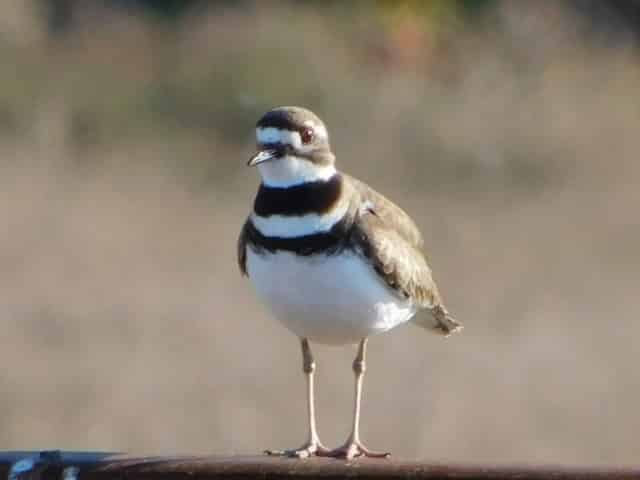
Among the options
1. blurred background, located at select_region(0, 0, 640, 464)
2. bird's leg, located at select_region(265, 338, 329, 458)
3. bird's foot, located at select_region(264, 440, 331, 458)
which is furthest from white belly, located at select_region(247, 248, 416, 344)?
blurred background, located at select_region(0, 0, 640, 464)

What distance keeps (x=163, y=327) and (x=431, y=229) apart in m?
4.24

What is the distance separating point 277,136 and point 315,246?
42 centimetres

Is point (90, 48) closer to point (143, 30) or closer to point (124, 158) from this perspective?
point (143, 30)

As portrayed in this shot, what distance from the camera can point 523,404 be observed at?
13680 mm

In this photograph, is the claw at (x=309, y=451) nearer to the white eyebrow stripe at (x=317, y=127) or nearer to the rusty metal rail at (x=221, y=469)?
the rusty metal rail at (x=221, y=469)

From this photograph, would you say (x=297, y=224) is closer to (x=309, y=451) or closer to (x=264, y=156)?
(x=264, y=156)

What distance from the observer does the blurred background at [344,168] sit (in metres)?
13.1

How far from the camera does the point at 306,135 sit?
22.0 feet

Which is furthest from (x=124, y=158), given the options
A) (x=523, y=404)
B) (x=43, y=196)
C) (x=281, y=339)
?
(x=523, y=404)

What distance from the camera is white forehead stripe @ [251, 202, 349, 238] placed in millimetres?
6602

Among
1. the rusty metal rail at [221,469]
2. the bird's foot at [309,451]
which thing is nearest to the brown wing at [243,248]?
the bird's foot at [309,451]

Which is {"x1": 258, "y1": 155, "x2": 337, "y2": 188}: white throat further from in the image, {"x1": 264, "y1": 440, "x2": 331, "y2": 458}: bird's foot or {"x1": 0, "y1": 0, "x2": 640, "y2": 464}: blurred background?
{"x1": 0, "y1": 0, "x2": 640, "y2": 464}: blurred background

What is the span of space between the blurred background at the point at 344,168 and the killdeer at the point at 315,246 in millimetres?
3656

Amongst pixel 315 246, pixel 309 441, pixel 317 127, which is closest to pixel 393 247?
pixel 315 246
